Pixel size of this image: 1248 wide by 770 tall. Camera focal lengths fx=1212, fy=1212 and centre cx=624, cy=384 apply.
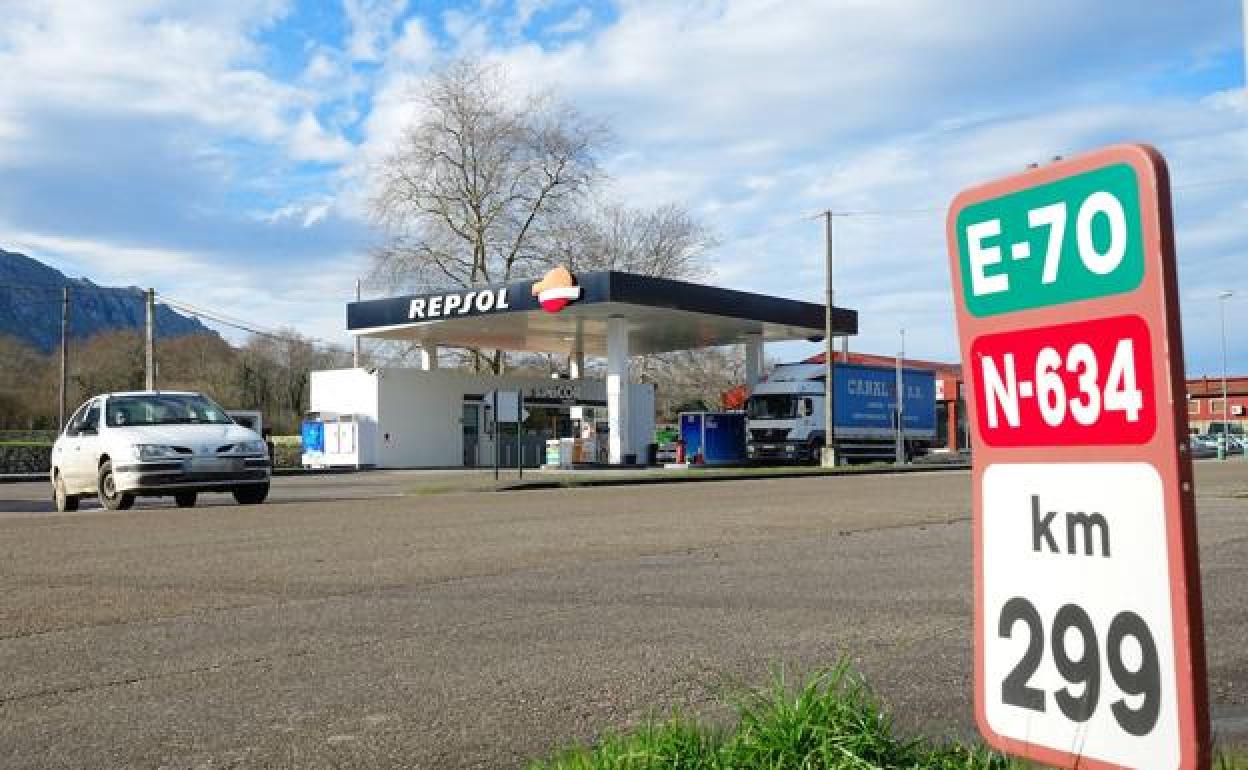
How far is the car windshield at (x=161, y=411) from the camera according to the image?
17.2 metres

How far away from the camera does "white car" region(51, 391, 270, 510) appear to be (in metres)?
16.3

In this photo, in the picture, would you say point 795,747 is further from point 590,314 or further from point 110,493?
point 590,314

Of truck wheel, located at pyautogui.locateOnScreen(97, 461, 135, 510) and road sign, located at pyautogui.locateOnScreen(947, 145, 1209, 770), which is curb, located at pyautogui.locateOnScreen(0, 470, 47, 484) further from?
road sign, located at pyautogui.locateOnScreen(947, 145, 1209, 770)

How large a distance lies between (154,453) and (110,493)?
3.64 ft

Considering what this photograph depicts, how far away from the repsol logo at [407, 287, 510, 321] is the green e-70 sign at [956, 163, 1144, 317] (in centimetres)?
3537

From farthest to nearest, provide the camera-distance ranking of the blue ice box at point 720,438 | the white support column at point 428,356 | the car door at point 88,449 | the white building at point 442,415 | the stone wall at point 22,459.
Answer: the white support column at point 428,356 < the white building at point 442,415 < the blue ice box at point 720,438 < the stone wall at point 22,459 < the car door at point 88,449

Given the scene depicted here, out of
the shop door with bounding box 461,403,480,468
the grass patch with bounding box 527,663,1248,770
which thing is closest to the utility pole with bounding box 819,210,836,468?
the shop door with bounding box 461,403,480,468

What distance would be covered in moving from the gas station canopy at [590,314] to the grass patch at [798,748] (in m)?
31.6

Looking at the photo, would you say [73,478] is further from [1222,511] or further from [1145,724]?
[1145,724]

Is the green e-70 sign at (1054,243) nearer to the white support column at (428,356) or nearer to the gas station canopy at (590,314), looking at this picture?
the gas station canopy at (590,314)

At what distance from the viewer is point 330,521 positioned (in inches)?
579

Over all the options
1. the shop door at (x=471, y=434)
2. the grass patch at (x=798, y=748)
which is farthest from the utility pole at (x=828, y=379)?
the grass patch at (x=798, y=748)

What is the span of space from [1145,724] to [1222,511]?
16009 millimetres

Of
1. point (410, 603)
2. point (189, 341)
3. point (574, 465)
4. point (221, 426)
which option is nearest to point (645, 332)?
point (574, 465)
